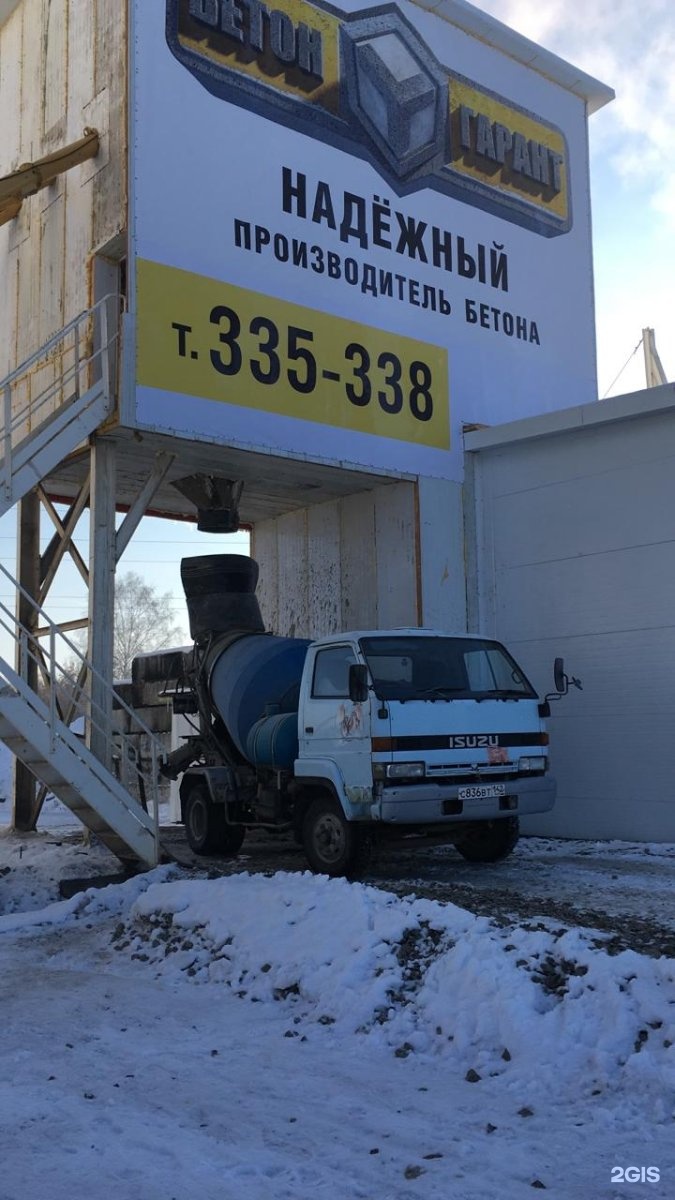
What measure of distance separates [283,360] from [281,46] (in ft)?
15.0

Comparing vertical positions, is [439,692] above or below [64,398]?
below

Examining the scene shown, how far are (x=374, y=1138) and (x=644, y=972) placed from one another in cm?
191

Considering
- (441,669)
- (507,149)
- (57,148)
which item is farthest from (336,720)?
(507,149)

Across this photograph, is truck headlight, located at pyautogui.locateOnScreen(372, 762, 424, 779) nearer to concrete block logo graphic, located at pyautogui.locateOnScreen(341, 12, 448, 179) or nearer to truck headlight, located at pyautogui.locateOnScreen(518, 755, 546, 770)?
truck headlight, located at pyautogui.locateOnScreen(518, 755, 546, 770)

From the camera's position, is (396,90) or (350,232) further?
(396,90)

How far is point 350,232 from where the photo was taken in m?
16.1

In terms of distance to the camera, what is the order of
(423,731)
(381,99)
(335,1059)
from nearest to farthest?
(335,1059)
(423,731)
(381,99)

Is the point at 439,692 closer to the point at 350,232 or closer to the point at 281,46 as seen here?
the point at 350,232

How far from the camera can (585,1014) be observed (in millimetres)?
5453

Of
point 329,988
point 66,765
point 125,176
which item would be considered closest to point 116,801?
point 66,765

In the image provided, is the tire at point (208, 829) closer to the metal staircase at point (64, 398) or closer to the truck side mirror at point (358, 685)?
the truck side mirror at point (358, 685)

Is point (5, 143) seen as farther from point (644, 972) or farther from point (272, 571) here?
point (644, 972)

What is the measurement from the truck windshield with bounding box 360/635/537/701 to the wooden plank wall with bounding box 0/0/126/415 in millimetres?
6687

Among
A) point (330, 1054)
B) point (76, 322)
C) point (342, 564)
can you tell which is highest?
point (76, 322)
